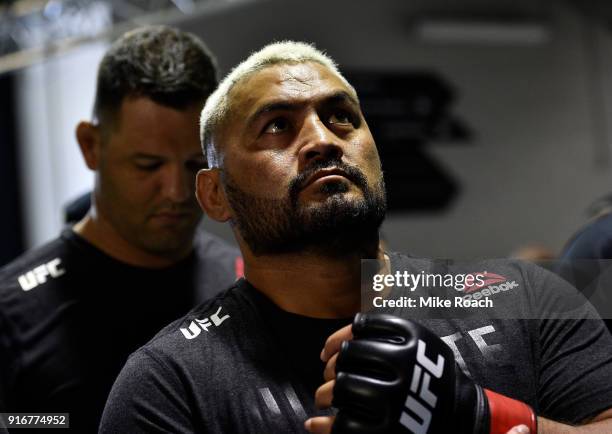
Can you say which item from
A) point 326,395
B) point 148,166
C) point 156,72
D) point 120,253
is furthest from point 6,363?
point 326,395

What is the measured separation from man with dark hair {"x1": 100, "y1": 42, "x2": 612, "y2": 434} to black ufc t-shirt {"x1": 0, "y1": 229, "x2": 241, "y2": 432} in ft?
1.49

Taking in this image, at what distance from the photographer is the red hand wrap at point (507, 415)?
1.11 metres

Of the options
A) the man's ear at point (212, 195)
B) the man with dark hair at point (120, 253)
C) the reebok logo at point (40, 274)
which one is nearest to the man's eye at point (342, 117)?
the man's ear at point (212, 195)

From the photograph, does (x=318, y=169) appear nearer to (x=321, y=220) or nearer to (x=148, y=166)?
(x=321, y=220)

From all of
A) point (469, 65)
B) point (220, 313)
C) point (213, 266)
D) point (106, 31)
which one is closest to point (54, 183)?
point (106, 31)

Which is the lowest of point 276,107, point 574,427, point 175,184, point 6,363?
point 6,363

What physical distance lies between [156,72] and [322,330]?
88cm

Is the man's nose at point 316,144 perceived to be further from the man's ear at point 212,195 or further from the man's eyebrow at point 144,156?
the man's eyebrow at point 144,156

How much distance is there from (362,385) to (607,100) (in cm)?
620

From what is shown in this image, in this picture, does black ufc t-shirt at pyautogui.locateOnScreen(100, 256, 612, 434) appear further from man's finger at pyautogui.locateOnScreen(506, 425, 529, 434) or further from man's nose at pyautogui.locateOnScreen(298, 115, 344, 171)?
man's nose at pyautogui.locateOnScreen(298, 115, 344, 171)

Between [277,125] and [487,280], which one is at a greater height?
[277,125]

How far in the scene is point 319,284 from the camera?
1.38m

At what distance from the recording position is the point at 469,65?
6250mm

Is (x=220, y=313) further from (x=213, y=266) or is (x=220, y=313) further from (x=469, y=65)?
(x=469, y=65)
